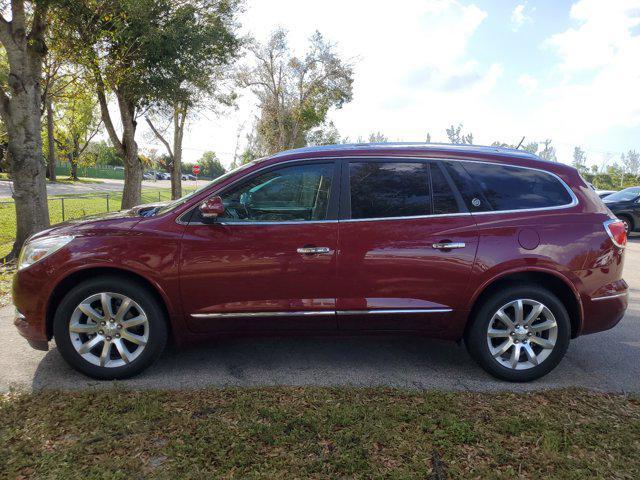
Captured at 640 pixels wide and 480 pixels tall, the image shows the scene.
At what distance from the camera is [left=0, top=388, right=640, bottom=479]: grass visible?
254 cm

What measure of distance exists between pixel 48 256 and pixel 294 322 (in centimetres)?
197

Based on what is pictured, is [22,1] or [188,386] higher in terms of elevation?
[22,1]

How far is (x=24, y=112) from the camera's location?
7941 mm

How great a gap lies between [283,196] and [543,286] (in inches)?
89.6

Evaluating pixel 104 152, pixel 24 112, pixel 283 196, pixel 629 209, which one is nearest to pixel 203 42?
pixel 24 112

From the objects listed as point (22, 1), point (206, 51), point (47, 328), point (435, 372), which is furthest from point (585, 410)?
point (206, 51)

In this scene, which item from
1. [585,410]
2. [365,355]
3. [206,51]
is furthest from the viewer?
[206,51]

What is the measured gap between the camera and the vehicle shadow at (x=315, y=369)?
3609 mm

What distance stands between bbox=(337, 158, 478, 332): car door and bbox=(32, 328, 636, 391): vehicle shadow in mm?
326

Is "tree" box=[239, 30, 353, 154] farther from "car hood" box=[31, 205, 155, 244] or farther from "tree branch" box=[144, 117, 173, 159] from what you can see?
"car hood" box=[31, 205, 155, 244]

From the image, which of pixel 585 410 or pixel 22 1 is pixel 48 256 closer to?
pixel 585 410

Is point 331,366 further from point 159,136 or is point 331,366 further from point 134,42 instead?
point 159,136

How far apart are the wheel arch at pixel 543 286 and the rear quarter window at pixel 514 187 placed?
0.55 metres

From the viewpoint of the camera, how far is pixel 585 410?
10.6ft
